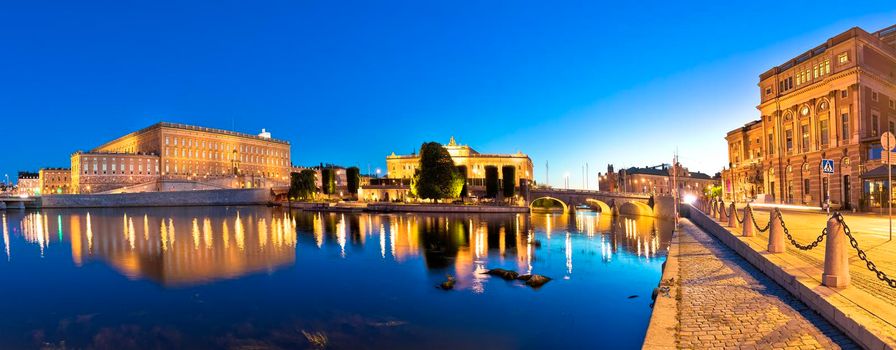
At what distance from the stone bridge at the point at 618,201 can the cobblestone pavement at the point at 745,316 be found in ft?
174

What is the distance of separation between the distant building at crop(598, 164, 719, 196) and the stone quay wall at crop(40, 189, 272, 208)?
9038 centimetres

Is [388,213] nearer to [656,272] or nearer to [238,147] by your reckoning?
[656,272]

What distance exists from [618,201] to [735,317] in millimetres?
65845

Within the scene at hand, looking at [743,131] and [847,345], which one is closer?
[847,345]

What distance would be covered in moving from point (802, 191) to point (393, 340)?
44.5 metres

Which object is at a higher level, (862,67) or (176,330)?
(862,67)

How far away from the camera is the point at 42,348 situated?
1366cm

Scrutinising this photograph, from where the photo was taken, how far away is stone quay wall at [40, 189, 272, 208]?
333 ft

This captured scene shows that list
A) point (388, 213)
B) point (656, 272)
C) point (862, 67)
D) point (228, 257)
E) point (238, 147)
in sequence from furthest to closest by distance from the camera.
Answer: point (238, 147)
point (388, 213)
point (862, 67)
point (228, 257)
point (656, 272)

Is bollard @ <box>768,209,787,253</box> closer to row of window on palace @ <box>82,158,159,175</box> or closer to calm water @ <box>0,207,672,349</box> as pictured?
calm water @ <box>0,207,672,349</box>

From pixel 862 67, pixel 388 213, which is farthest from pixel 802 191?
pixel 388 213

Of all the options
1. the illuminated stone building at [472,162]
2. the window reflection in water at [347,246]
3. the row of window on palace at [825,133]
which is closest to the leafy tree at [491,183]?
the window reflection in water at [347,246]

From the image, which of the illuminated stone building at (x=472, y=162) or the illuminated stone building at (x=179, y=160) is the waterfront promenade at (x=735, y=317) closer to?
the illuminated stone building at (x=179, y=160)

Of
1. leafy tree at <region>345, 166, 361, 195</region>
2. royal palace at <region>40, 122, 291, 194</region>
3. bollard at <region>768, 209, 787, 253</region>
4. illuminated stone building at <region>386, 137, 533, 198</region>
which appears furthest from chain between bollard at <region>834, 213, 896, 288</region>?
illuminated stone building at <region>386, 137, 533, 198</region>
